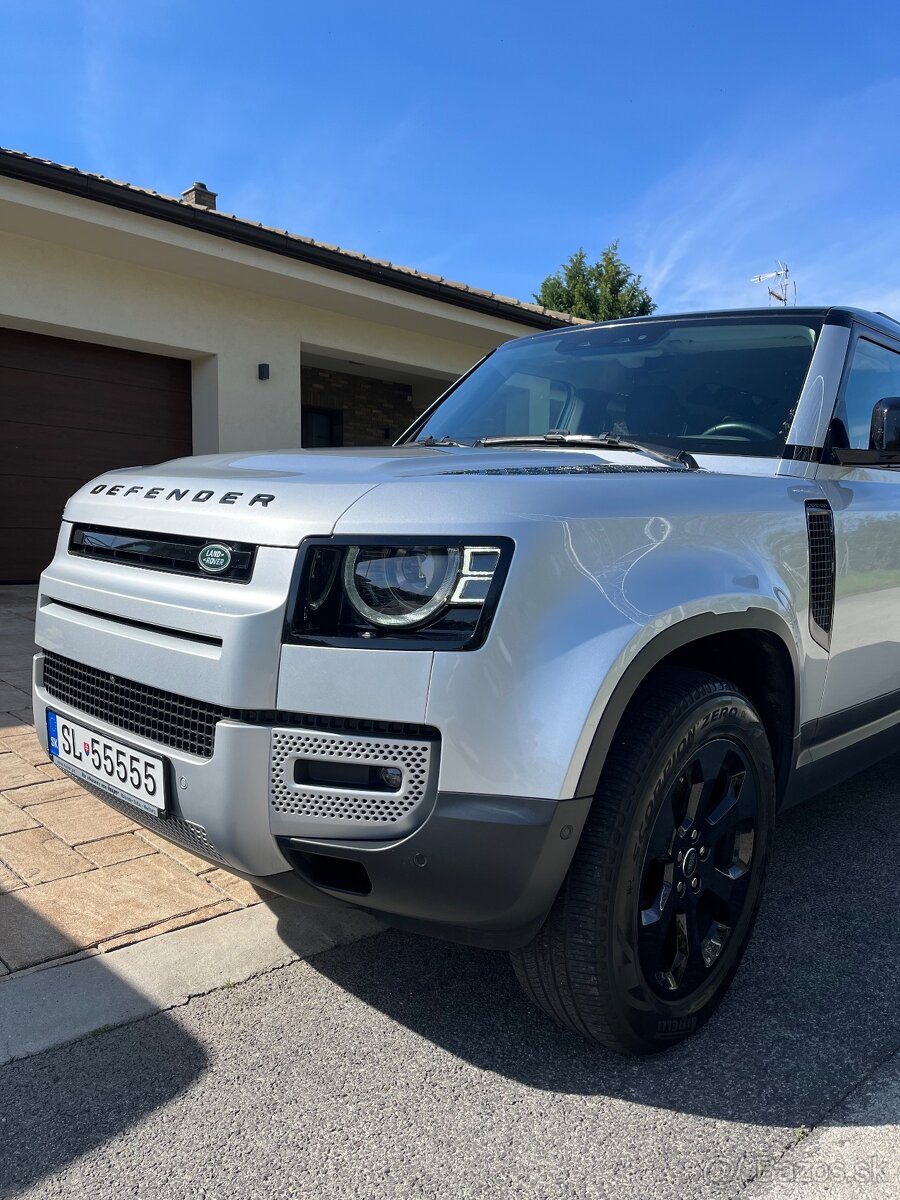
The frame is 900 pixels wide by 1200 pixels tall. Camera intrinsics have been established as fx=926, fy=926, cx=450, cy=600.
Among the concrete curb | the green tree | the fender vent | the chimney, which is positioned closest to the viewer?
the concrete curb

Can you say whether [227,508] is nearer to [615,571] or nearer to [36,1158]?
[615,571]

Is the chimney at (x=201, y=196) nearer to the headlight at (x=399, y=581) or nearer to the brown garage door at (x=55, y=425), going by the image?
the brown garage door at (x=55, y=425)

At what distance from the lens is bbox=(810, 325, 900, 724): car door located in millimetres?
2738

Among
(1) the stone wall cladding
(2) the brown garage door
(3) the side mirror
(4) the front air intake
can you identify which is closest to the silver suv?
(4) the front air intake

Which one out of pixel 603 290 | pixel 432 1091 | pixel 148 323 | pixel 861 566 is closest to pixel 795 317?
pixel 861 566

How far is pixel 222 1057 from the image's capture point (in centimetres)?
211

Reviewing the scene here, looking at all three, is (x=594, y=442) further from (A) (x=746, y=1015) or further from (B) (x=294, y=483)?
(A) (x=746, y=1015)

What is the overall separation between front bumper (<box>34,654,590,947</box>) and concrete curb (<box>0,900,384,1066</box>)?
1.51 feet

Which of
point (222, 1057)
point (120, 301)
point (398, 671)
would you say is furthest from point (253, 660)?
point (120, 301)

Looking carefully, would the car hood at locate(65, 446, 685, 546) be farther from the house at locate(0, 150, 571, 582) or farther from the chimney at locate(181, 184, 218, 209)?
the chimney at locate(181, 184, 218, 209)

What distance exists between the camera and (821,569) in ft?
8.55

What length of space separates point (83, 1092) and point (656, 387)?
2566 millimetres

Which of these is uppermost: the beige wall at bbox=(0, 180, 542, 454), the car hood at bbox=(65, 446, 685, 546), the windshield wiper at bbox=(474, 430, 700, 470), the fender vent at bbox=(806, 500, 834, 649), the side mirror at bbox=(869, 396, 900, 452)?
the beige wall at bbox=(0, 180, 542, 454)

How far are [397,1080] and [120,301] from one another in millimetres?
8418
